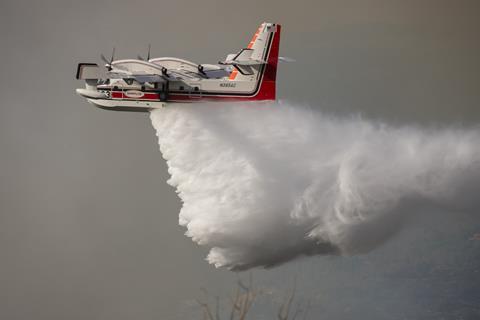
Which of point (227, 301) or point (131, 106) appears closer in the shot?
point (131, 106)

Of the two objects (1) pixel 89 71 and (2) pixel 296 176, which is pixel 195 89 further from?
(2) pixel 296 176

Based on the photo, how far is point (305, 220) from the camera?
1143 inches

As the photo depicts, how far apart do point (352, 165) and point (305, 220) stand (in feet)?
10.0

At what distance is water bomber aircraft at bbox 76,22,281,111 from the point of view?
27.4 m

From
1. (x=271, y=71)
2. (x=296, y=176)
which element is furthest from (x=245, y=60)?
(x=296, y=176)

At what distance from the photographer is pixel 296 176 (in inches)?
1158

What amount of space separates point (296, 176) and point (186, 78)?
614cm

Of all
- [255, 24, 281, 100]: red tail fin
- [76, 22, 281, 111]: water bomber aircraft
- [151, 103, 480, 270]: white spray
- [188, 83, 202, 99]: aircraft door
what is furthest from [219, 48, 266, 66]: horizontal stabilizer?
[151, 103, 480, 270]: white spray

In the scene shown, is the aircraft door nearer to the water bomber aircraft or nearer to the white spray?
the water bomber aircraft

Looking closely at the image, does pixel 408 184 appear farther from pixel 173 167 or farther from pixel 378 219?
pixel 173 167

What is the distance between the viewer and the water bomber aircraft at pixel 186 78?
89.9 ft

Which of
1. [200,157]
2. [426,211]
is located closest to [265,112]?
[200,157]

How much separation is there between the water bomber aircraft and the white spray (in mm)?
631

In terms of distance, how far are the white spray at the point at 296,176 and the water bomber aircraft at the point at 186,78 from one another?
0.63 metres
